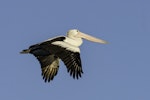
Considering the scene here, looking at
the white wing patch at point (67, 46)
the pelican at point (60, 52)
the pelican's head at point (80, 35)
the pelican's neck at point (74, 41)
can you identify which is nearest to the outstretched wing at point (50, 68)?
the pelican at point (60, 52)

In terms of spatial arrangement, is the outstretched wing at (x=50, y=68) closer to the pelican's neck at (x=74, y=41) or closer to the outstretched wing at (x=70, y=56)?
the pelican's neck at (x=74, y=41)

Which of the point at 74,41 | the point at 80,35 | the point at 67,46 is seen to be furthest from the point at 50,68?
the point at 67,46

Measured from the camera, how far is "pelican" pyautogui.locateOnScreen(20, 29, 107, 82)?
3856cm

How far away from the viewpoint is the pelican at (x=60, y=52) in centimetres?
3856

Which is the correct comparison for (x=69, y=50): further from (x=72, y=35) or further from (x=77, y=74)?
(x=72, y=35)

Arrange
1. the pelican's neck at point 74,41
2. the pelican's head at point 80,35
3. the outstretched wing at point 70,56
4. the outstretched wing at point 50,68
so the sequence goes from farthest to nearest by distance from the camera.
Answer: the outstretched wing at point 50,68 < the pelican's head at point 80,35 < the pelican's neck at point 74,41 < the outstretched wing at point 70,56

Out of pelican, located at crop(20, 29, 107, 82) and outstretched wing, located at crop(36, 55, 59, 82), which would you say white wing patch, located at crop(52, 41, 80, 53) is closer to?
pelican, located at crop(20, 29, 107, 82)

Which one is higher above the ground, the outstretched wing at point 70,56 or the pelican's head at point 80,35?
the pelican's head at point 80,35

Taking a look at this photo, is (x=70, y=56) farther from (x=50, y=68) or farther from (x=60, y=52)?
(x=50, y=68)

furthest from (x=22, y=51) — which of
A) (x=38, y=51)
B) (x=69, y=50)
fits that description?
(x=69, y=50)

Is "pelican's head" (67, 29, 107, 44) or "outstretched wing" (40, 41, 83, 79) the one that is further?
"pelican's head" (67, 29, 107, 44)

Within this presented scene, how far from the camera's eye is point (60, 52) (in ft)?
127

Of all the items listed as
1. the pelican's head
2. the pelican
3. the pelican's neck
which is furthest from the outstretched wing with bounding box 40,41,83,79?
Result: the pelican's head

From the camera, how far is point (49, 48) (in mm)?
39531
